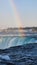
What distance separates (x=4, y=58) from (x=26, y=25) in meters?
0.56

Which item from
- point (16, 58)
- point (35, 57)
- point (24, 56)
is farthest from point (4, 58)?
point (35, 57)

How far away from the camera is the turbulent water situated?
1.89 m

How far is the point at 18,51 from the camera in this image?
1.91 metres

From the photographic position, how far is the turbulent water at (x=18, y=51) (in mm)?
1887

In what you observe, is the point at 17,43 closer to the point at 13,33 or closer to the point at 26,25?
the point at 13,33

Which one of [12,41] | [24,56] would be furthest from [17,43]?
[24,56]

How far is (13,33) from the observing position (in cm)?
188

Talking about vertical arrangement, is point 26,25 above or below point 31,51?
above

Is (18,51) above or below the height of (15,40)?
below

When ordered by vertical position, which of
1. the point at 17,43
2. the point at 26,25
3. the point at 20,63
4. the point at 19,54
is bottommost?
the point at 20,63

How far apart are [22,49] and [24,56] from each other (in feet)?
0.34

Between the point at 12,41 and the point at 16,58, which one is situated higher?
the point at 12,41

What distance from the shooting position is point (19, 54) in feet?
6.26

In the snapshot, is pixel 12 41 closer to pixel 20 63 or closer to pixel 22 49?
pixel 22 49
